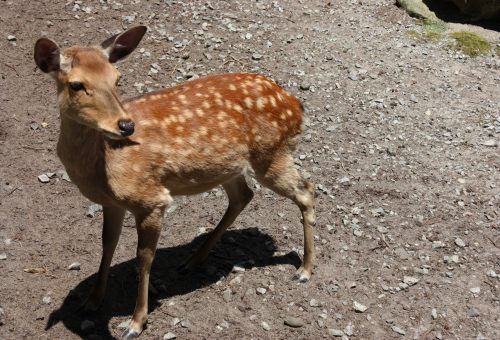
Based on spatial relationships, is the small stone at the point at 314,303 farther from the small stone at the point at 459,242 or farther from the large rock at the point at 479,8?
the large rock at the point at 479,8

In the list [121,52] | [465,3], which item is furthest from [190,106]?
[465,3]

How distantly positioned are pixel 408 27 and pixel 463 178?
333 centimetres

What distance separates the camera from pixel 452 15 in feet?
30.8

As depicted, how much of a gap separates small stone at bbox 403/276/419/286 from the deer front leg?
2.23m

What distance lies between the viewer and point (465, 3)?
9.19 m

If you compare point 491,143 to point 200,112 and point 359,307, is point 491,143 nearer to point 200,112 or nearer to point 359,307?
point 359,307

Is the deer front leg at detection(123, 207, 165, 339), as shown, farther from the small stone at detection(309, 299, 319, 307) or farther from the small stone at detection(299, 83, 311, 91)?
the small stone at detection(299, 83, 311, 91)

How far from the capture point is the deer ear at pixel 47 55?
362 cm

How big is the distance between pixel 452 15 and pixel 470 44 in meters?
1.06

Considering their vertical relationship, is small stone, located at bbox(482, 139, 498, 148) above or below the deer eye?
below

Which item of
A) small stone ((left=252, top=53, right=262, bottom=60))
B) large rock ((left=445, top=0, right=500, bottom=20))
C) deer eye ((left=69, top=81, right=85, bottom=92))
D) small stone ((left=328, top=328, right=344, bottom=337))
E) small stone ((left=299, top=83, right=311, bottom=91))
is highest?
deer eye ((left=69, top=81, right=85, bottom=92))

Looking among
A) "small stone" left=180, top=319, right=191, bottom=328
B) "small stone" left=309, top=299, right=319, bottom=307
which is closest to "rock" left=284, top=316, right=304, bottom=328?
"small stone" left=309, top=299, right=319, bottom=307

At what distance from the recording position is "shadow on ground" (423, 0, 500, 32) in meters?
9.23

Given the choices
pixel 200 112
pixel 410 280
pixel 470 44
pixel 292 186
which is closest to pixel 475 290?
pixel 410 280
